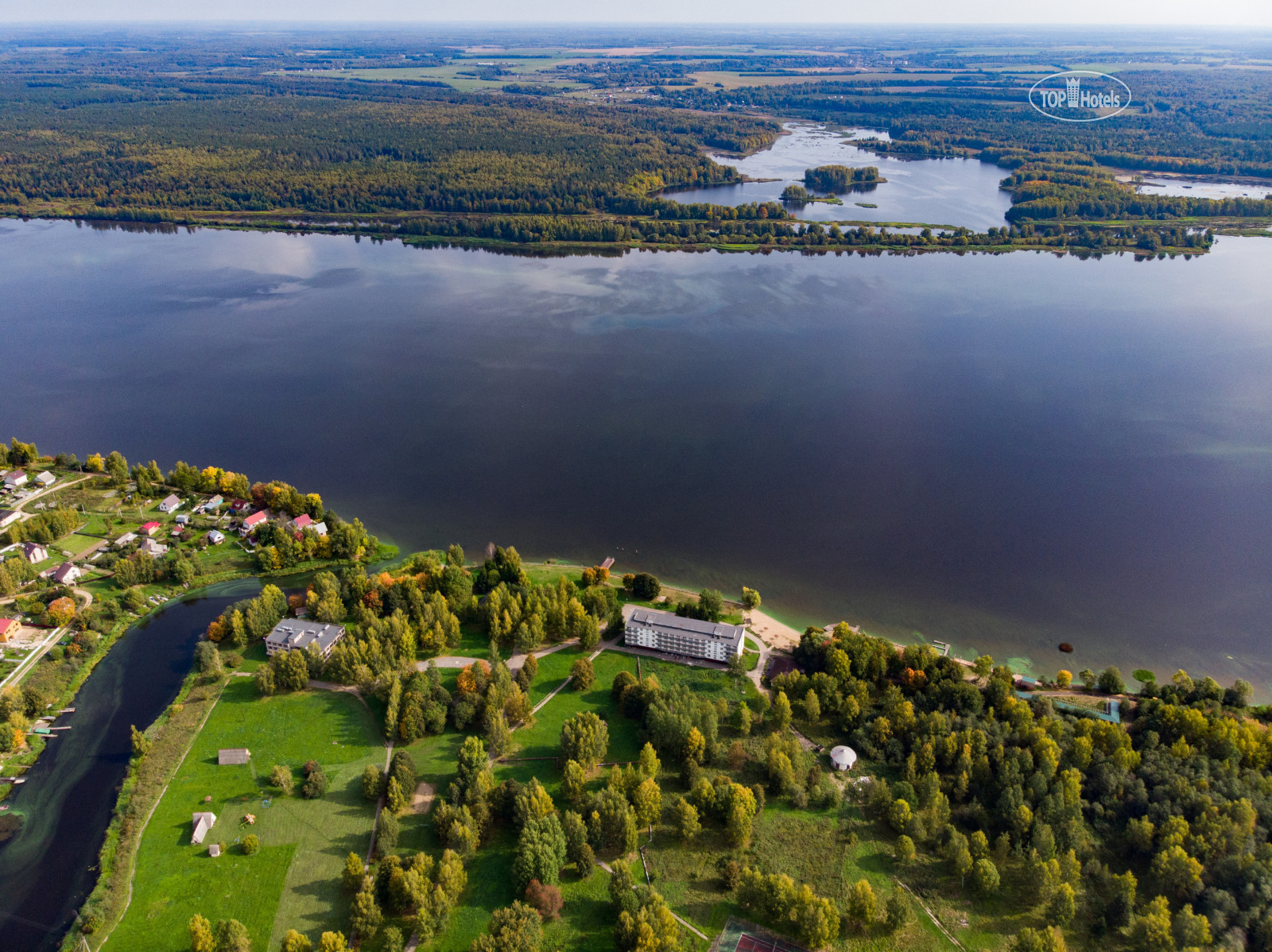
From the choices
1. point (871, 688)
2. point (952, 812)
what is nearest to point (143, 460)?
point (871, 688)

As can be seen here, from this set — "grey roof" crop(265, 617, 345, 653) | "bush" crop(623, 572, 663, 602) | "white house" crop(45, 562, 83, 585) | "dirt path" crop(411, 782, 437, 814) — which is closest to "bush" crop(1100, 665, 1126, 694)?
"bush" crop(623, 572, 663, 602)

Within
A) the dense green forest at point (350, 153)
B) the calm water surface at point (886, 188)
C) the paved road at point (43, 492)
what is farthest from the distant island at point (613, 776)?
the calm water surface at point (886, 188)

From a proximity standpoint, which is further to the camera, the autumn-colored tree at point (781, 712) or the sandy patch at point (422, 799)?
the autumn-colored tree at point (781, 712)

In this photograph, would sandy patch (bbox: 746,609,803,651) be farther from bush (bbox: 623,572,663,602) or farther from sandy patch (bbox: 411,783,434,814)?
sandy patch (bbox: 411,783,434,814)

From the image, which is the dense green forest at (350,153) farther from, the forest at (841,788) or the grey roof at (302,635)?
the forest at (841,788)

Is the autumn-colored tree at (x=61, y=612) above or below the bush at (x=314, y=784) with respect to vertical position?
above

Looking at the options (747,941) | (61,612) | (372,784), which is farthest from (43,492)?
(747,941)
